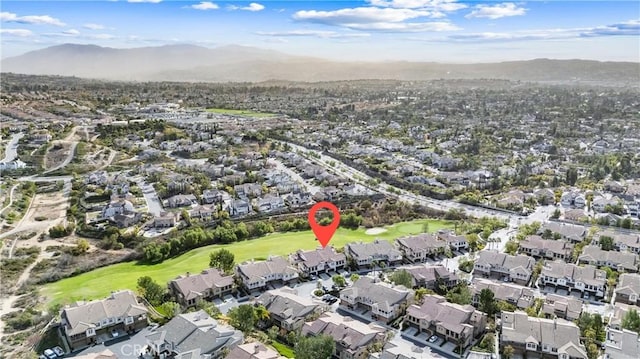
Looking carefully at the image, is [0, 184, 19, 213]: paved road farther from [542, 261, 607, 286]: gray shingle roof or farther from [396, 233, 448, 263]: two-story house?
[542, 261, 607, 286]: gray shingle roof

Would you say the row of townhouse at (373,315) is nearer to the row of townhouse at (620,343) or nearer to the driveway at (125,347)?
the row of townhouse at (620,343)

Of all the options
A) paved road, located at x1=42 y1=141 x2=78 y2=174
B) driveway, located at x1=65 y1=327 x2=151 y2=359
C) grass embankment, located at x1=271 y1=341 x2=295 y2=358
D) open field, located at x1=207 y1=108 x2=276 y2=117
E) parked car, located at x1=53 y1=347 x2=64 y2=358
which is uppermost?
open field, located at x1=207 y1=108 x2=276 y2=117

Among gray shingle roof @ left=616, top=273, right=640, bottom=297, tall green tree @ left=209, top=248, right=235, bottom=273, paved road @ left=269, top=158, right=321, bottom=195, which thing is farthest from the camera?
→ paved road @ left=269, top=158, right=321, bottom=195

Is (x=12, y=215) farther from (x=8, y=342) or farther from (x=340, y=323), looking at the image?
(x=340, y=323)

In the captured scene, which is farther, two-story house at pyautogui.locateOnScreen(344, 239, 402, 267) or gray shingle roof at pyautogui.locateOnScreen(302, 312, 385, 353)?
two-story house at pyautogui.locateOnScreen(344, 239, 402, 267)

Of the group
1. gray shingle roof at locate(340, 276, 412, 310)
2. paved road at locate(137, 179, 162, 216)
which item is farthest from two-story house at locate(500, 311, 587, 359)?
paved road at locate(137, 179, 162, 216)

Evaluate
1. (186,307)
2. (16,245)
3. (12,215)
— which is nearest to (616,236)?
(186,307)
